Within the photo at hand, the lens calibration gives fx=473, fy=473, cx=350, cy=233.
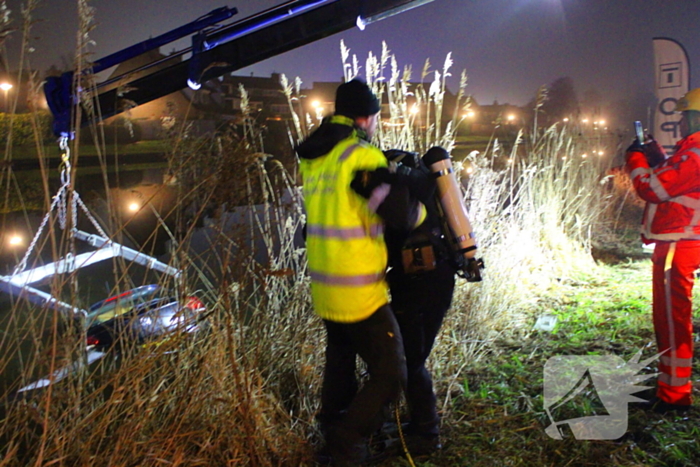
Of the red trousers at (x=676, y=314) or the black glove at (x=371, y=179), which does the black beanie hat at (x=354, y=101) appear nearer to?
the black glove at (x=371, y=179)

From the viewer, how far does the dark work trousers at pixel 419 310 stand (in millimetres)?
2150

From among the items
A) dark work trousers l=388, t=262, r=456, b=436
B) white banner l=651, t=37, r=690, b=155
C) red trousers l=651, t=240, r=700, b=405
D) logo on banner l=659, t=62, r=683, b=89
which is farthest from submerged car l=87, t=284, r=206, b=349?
logo on banner l=659, t=62, r=683, b=89

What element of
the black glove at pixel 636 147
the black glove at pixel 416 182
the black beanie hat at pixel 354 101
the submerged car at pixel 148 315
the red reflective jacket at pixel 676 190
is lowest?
the submerged car at pixel 148 315

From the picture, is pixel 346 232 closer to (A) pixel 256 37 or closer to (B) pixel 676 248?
(A) pixel 256 37

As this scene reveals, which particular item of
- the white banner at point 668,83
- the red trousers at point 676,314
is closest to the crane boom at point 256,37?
the red trousers at point 676,314

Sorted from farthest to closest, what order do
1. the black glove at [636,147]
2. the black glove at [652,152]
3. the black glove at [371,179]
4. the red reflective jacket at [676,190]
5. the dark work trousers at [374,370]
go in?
the black glove at [652,152] < the black glove at [636,147] < the red reflective jacket at [676,190] < the dark work trousers at [374,370] < the black glove at [371,179]

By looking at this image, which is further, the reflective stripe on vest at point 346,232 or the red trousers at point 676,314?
the red trousers at point 676,314

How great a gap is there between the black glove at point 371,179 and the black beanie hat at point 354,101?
331 millimetres

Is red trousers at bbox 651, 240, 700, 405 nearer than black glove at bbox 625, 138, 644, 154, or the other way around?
red trousers at bbox 651, 240, 700, 405

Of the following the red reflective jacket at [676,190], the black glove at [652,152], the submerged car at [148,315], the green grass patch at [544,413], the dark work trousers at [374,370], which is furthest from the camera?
the black glove at [652,152]

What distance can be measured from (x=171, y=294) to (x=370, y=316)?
4.03 feet

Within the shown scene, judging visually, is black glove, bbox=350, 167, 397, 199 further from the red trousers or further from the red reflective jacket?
the red trousers

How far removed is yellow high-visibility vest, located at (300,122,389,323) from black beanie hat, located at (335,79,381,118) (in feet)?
0.44

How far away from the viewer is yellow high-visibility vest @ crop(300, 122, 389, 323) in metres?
1.90
